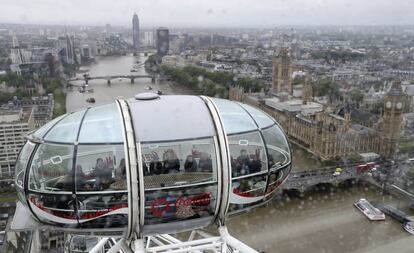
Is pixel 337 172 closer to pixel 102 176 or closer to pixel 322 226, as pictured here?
pixel 322 226

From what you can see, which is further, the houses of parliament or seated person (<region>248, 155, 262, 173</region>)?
the houses of parliament

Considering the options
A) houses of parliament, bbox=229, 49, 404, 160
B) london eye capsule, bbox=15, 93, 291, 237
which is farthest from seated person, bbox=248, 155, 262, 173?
houses of parliament, bbox=229, 49, 404, 160

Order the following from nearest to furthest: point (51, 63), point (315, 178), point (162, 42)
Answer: point (315, 178) < point (51, 63) < point (162, 42)

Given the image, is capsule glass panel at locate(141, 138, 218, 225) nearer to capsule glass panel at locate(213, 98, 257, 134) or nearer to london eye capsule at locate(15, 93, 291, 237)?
london eye capsule at locate(15, 93, 291, 237)

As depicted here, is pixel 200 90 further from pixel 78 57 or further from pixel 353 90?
pixel 78 57

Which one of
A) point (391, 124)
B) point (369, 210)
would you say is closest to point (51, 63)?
point (391, 124)

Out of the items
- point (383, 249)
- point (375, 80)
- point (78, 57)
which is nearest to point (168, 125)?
point (383, 249)

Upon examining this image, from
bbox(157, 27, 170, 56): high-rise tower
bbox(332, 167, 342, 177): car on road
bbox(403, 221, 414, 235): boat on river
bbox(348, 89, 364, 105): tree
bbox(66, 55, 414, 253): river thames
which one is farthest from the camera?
bbox(157, 27, 170, 56): high-rise tower
